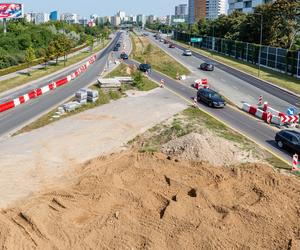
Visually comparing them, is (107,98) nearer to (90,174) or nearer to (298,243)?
(90,174)

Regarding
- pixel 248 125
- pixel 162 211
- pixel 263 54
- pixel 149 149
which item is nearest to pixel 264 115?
pixel 248 125

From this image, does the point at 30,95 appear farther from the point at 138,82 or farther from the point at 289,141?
the point at 289,141

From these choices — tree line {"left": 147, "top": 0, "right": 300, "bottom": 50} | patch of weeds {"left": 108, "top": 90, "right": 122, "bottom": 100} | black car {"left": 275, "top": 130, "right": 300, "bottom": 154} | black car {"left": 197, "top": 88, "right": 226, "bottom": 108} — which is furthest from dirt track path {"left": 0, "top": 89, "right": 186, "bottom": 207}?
tree line {"left": 147, "top": 0, "right": 300, "bottom": 50}

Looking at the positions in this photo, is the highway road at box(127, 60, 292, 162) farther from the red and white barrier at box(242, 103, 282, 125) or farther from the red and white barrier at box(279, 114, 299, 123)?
the red and white barrier at box(279, 114, 299, 123)

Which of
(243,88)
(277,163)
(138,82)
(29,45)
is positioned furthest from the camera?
(29,45)

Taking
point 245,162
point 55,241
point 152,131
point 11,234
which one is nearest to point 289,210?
point 245,162

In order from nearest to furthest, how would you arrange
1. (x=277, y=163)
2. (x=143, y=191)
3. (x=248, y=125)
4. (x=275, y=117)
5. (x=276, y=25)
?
(x=143, y=191)
(x=277, y=163)
(x=248, y=125)
(x=275, y=117)
(x=276, y=25)

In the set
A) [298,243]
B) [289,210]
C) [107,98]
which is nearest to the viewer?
[298,243]
